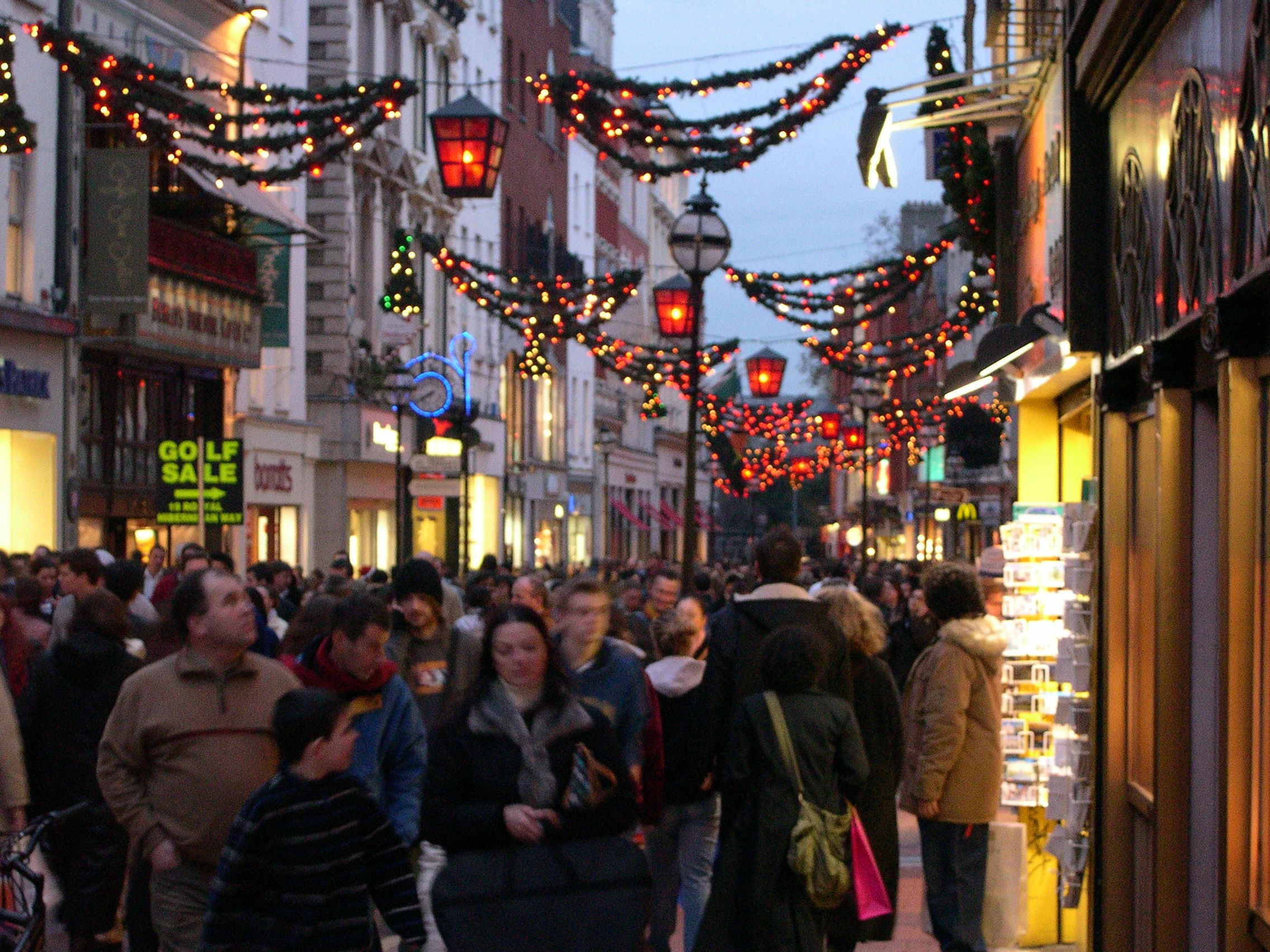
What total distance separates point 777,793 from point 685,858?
1.79 m

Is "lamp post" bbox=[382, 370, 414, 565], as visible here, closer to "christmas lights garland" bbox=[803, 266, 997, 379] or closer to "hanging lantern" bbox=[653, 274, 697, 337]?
"hanging lantern" bbox=[653, 274, 697, 337]

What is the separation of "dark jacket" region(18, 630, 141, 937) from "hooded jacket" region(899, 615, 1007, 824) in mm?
3811

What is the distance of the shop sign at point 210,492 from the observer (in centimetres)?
1956

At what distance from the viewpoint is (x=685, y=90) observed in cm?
1566

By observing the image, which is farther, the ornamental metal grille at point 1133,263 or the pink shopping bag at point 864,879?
the ornamental metal grille at point 1133,263

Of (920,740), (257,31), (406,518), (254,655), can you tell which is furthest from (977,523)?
(254,655)

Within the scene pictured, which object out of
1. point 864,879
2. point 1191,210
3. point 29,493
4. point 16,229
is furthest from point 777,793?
point 29,493

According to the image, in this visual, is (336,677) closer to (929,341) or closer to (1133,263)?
(1133,263)

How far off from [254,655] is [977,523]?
49.0 m

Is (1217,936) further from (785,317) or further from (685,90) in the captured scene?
(785,317)

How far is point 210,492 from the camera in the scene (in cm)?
1989

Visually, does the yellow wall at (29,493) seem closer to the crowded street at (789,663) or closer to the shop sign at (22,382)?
the shop sign at (22,382)

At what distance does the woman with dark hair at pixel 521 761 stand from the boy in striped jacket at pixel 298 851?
0.37 meters

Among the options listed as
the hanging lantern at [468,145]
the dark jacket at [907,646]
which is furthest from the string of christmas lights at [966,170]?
the hanging lantern at [468,145]
